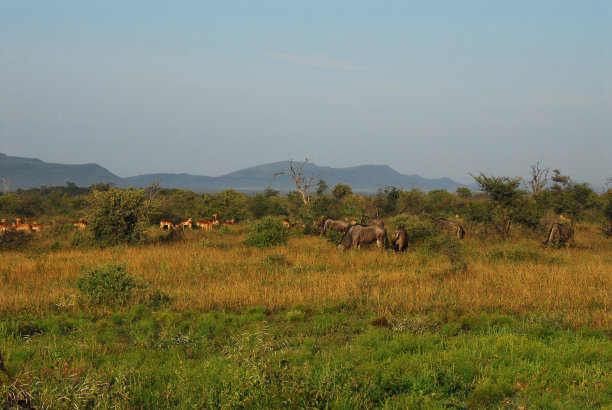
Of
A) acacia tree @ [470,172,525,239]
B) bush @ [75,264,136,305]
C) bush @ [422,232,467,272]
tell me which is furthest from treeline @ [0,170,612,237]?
bush @ [75,264,136,305]

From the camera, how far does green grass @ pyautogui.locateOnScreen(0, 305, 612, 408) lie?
4938 millimetres

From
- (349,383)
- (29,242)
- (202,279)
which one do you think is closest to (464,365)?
(349,383)

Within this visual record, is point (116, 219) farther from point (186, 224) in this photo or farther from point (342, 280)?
point (342, 280)

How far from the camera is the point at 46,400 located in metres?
4.20

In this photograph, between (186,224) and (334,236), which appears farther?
(186,224)

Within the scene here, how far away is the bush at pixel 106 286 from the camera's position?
9.25m

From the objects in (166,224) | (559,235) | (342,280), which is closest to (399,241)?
(342,280)

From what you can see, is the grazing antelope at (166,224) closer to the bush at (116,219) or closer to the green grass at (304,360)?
the bush at (116,219)

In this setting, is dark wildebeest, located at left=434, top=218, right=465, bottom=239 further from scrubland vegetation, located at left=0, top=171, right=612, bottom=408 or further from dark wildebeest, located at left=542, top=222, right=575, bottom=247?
scrubland vegetation, located at left=0, top=171, right=612, bottom=408

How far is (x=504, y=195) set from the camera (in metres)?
21.2

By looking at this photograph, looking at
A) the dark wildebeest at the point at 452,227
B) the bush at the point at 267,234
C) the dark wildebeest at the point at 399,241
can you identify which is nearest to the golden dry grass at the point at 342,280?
the dark wildebeest at the point at 399,241

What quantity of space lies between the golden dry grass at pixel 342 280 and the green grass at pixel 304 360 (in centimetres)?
72

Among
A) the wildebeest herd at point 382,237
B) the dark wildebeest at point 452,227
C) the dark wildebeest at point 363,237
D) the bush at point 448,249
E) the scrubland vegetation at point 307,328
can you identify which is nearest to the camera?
the scrubland vegetation at point 307,328

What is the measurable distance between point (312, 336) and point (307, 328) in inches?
17.1
